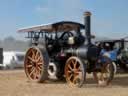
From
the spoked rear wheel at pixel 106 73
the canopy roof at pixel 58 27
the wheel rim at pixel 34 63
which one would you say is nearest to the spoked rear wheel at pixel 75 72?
the spoked rear wheel at pixel 106 73

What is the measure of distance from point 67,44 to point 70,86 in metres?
2.02

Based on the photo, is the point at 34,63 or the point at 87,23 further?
the point at 34,63

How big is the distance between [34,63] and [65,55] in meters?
1.51

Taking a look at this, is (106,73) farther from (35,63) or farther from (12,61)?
(12,61)

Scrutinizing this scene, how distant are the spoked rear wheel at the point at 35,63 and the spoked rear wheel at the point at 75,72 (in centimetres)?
110

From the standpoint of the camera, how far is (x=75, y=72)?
1398cm

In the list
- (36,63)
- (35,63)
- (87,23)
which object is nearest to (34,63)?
(35,63)

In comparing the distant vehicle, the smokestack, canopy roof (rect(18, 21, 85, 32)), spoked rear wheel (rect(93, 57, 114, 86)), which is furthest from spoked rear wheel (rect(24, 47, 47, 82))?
the distant vehicle

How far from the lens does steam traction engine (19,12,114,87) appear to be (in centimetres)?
1409

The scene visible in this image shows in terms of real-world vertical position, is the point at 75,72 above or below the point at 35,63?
below

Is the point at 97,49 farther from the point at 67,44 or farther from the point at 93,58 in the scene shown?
the point at 67,44

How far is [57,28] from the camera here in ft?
51.3

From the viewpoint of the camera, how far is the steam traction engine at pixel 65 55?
14094 millimetres

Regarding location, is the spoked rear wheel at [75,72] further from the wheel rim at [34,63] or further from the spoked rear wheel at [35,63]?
the wheel rim at [34,63]
